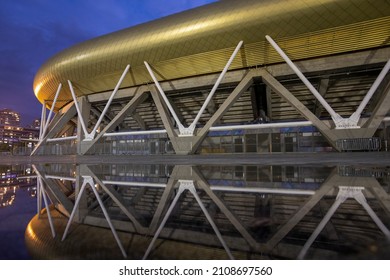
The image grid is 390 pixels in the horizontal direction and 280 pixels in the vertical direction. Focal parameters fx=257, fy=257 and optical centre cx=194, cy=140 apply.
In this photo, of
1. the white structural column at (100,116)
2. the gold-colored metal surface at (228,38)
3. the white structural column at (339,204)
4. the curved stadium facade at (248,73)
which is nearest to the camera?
the white structural column at (339,204)

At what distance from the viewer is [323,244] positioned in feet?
6.68

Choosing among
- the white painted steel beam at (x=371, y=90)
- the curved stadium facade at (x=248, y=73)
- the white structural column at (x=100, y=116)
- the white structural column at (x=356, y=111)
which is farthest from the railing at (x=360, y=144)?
the white structural column at (x=100, y=116)

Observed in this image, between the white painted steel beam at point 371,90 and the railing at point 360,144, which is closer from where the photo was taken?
the railing at point 360,144

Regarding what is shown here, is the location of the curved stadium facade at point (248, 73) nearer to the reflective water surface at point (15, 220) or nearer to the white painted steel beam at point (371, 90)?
the white painted steel beam at point (371, 90)

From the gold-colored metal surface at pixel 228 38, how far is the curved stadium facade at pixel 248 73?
0.07m

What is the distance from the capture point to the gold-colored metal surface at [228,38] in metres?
15.9

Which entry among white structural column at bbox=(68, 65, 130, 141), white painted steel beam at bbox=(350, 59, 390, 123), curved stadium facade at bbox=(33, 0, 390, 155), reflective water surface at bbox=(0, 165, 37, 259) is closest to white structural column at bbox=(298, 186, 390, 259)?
reflective water surface at bbox=(0, 165, 37, 259)

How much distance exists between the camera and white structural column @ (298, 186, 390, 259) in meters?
2.13

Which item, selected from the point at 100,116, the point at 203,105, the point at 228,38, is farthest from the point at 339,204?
the point at 100,116

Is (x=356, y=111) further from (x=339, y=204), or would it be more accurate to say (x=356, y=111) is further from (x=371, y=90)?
(x=339, y=204)

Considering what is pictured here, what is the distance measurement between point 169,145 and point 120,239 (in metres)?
24.4

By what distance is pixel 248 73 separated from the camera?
20484 mm
